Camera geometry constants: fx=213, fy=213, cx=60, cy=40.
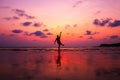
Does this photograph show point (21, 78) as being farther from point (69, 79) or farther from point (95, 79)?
point (95, 79)

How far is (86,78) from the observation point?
452 inches

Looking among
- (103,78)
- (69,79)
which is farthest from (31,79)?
(103,78)

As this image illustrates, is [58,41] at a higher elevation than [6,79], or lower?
higher

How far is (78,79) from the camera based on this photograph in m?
11.2

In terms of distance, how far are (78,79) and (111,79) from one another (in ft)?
5.69

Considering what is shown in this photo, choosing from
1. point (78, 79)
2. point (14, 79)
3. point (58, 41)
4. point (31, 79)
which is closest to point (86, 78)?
point (78, 79)

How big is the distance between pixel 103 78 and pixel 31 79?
3868mm

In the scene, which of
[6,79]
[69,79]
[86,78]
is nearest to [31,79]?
[6,79]

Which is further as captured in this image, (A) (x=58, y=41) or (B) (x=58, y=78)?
(A) (x=58, y=41)

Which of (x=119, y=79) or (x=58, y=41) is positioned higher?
(x=58, y=41)

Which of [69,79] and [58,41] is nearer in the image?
[69,79]

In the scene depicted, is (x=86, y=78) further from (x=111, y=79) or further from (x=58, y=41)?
(x=58, y=41)

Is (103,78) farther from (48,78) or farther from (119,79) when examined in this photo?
(48,78)

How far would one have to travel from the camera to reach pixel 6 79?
36.4ft
